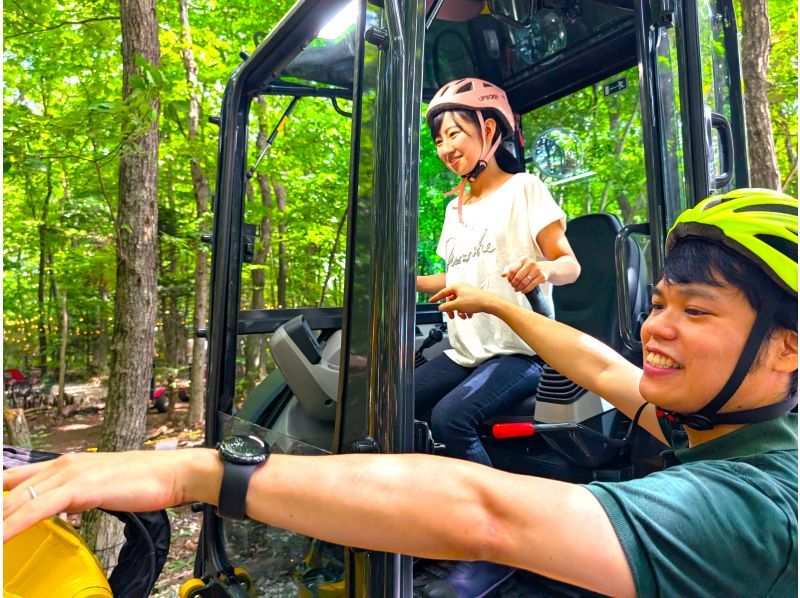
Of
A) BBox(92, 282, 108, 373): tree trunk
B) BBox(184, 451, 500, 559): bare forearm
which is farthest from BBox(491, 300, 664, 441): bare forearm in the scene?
BBox(92, 282, 108, 373): tree trunk

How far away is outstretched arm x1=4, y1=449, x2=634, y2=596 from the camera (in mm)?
868

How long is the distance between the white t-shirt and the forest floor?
3.21 m

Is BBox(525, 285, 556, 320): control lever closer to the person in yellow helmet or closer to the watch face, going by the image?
the person in yellow helmet

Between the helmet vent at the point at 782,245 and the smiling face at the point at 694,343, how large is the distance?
10cm

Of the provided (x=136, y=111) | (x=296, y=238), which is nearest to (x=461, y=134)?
(x=136, y=111)

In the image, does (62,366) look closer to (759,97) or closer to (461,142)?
(461,142)

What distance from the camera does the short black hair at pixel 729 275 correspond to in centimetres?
100

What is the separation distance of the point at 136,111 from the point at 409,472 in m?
3.25

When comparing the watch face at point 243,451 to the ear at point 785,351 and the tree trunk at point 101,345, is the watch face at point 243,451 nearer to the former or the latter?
the ear at point 785,351

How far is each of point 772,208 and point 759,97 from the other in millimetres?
4944

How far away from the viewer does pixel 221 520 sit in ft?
7.26

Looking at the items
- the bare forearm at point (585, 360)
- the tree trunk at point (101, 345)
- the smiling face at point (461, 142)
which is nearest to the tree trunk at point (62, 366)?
the tree trunk at point (101, 345)

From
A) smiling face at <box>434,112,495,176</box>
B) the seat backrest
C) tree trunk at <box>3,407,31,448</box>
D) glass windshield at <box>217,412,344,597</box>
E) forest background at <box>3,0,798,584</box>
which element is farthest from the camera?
tree trunk at <box>3,407,31,448</box>

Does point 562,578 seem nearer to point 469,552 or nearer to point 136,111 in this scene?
point 469,552
